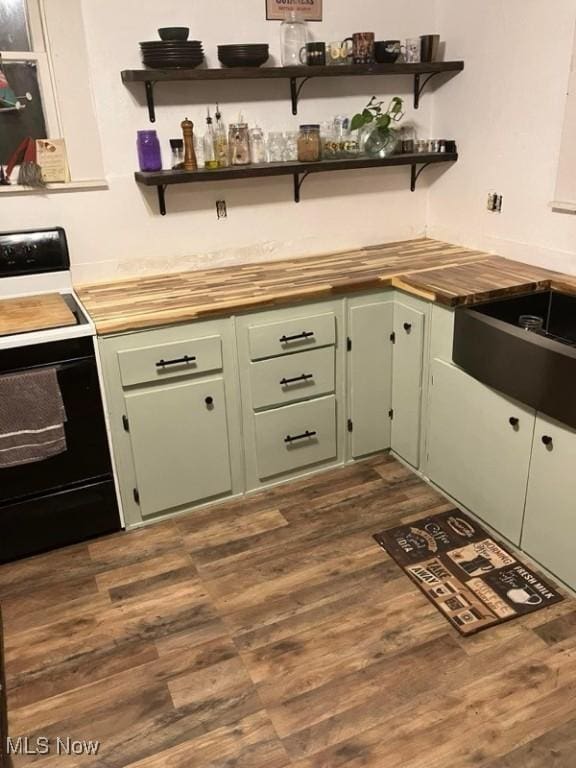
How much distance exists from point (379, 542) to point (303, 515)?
35cm

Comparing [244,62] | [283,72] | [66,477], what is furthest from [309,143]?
[66,477]

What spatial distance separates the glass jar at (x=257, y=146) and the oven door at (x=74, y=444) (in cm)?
118

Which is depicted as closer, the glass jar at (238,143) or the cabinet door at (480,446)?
the cabinet door at (480,446)

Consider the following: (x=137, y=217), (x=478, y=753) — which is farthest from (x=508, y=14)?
(x=478, y=753)

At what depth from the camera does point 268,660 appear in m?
2.01

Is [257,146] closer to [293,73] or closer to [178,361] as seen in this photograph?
[293,73]

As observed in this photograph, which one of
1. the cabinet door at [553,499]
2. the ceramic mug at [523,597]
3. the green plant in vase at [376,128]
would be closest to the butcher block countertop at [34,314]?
the green plant in vase at [376,128]

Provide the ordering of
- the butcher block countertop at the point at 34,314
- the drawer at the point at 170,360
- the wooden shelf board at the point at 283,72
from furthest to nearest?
1. the wooden shelf board at the point at 283,72
2. the drawer at the point at 170,360
3. the butcher block countertop at the point at 34,314

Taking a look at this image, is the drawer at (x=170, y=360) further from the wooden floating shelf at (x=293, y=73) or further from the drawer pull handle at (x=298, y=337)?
the wooden floating shelf at (x=293, y=73)

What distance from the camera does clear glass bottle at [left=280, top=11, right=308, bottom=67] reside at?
2770 mm

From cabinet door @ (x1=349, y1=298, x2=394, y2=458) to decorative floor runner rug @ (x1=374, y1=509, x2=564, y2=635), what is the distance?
0.52 metres

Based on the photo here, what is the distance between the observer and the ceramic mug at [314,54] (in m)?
2.74

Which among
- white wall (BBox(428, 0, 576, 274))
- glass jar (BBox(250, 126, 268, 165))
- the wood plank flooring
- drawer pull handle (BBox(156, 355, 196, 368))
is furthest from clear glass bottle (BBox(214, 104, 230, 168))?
the wood plank flooring

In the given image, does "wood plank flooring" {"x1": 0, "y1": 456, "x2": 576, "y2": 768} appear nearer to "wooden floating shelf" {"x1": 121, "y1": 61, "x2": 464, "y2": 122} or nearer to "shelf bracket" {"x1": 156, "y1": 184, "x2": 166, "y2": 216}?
"shelf bracket" {"x1": 156, "y1": 184, "x2": 166, "y2": 216}
